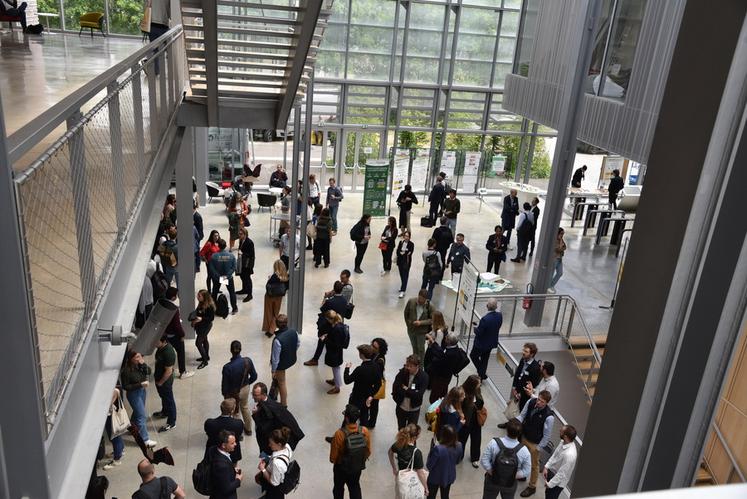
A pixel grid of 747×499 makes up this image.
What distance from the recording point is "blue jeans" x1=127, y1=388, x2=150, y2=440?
795cm

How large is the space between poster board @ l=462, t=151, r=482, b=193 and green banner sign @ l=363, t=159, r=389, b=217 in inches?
208

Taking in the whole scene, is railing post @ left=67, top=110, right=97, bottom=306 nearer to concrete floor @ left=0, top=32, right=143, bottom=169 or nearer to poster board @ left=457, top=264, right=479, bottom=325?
concrete floor @ left=0, top=32, right=143, bottom=169

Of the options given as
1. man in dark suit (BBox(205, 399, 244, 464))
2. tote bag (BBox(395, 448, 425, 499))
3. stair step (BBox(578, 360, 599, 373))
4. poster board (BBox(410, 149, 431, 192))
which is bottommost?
stair step (BBox(578, 360, 599, 373))

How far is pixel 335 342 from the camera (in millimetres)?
9828

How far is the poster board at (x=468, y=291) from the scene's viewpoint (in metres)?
10.7

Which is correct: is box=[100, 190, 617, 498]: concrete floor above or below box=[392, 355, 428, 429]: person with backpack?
below

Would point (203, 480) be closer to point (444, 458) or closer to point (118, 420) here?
point (118, 420)

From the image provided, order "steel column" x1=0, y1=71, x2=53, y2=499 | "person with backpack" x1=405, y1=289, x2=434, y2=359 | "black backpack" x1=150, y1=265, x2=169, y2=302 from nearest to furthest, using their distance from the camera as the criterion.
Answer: "steel column" x1=0, y1=71, x2=53, y2=499, "person with backpack" x1=405, y1=289, x2=434, y2=359, "black backpack" x1=150, y1=265, x2=169, y2=302

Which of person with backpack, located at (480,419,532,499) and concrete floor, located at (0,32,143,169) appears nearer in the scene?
concrete floor, located at (0,32,143,169)

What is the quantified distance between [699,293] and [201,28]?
7653 mm

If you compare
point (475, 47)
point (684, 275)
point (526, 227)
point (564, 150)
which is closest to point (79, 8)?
point (475, 47)

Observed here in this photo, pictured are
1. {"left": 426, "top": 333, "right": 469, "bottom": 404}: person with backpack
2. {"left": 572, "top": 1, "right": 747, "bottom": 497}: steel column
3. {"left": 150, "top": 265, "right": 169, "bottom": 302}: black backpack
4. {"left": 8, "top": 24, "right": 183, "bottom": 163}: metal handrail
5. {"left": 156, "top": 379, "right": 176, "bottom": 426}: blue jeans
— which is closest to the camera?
{"left": 572, "top": 1, "right": 747, "bottom": 497}: steel column

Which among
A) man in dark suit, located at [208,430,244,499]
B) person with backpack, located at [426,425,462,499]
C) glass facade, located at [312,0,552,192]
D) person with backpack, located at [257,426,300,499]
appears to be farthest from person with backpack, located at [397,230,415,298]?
glass facade, located at [312,0,552,192]

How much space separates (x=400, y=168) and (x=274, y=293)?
10.7 metres
